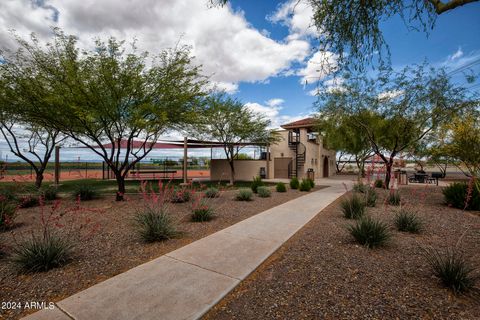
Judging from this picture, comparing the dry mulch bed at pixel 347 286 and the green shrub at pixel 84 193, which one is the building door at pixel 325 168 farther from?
the green shrub at pixel 84 193

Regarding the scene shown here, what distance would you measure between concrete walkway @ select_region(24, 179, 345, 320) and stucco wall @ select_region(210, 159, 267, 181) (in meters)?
16.5

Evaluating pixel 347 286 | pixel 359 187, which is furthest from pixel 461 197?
pixel 347 286

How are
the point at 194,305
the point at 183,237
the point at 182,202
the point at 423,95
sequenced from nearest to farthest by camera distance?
the point at 194,305 → the point at 183,237 → the point at 182,202 → the point at 423,95

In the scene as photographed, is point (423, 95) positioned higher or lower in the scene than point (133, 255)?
higher

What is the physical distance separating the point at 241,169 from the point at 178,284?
1882cm

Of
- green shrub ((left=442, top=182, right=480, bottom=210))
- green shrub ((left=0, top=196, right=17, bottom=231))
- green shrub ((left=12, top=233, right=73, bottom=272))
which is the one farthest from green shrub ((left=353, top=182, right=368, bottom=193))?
green shrub ((left=0, top=196, right=17, bottom=231))

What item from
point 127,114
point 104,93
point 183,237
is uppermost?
point 104,93

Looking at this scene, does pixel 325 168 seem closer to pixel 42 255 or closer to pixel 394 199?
pixel 394 199

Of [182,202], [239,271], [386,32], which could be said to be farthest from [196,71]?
[239,271]

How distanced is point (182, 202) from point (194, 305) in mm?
6456

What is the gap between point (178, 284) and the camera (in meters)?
2.81

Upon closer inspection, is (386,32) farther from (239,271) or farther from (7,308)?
(7,308)

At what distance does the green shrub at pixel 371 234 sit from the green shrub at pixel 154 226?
3.78 meters

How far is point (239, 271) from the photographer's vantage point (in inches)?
126
